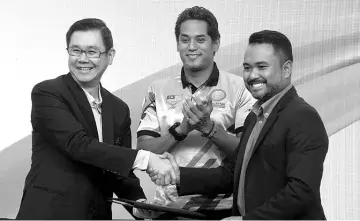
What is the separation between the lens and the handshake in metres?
2.61

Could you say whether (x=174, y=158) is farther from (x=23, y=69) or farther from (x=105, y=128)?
(x=23, y=69)

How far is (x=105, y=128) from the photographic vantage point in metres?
2.63

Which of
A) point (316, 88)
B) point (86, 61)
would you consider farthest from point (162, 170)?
point (316, 88)

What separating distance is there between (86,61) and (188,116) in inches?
18.2

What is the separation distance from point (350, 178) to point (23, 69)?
1.85m

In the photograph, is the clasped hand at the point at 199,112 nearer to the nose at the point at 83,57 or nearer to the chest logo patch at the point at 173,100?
the chest logo patch at the point at 173,100

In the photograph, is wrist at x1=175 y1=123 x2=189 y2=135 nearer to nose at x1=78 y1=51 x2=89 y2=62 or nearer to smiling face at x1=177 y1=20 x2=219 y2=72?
smiling face at x1=177 y1=20 x2=219 y2=72

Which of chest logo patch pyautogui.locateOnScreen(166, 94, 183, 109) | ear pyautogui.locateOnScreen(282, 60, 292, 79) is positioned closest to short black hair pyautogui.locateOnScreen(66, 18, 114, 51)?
chest logo patch pyautogui.locateOnScreen(166, 94, 183, 109)

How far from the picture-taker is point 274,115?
2.20 meters

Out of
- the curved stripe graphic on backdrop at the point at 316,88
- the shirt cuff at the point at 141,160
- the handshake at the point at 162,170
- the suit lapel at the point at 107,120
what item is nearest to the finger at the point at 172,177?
the handshake at the point at 162,170

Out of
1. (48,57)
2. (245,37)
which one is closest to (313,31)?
(245,37)

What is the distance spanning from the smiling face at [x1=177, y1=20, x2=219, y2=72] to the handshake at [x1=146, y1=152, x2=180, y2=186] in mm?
433

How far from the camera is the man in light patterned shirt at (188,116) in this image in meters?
2.71

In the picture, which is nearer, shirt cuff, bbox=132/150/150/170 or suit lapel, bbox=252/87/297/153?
suit lapel, bbox=252/87/297/153
